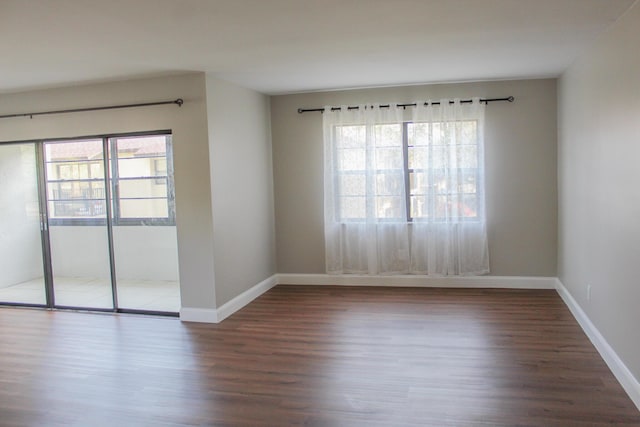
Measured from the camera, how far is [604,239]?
348cm

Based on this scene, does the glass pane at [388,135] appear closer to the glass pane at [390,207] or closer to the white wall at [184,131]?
the glass pane at [390,207]

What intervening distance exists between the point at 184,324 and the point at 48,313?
5.59ft

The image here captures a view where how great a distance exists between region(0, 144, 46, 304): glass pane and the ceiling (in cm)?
86

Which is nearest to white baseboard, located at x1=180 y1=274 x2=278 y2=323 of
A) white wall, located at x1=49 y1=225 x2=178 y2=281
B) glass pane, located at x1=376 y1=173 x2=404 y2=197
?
white wall, located at x1=49 y1=225 x2=178 y2=281

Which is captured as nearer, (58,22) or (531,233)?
(58,22)

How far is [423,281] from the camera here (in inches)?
228

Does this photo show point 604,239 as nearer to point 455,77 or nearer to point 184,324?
point 455,77

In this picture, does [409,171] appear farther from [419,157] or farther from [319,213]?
[319,213]

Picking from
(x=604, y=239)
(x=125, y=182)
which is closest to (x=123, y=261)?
(x=125, y=182)

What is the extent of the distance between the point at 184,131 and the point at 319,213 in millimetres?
2064

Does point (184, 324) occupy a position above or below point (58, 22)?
below

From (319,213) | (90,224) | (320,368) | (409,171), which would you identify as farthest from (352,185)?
(90,224)

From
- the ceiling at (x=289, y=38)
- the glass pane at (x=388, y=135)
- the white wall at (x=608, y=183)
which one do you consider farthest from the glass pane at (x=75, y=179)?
the white wall at (x=608, y=183)

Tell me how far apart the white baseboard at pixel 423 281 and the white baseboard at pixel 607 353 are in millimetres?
676
